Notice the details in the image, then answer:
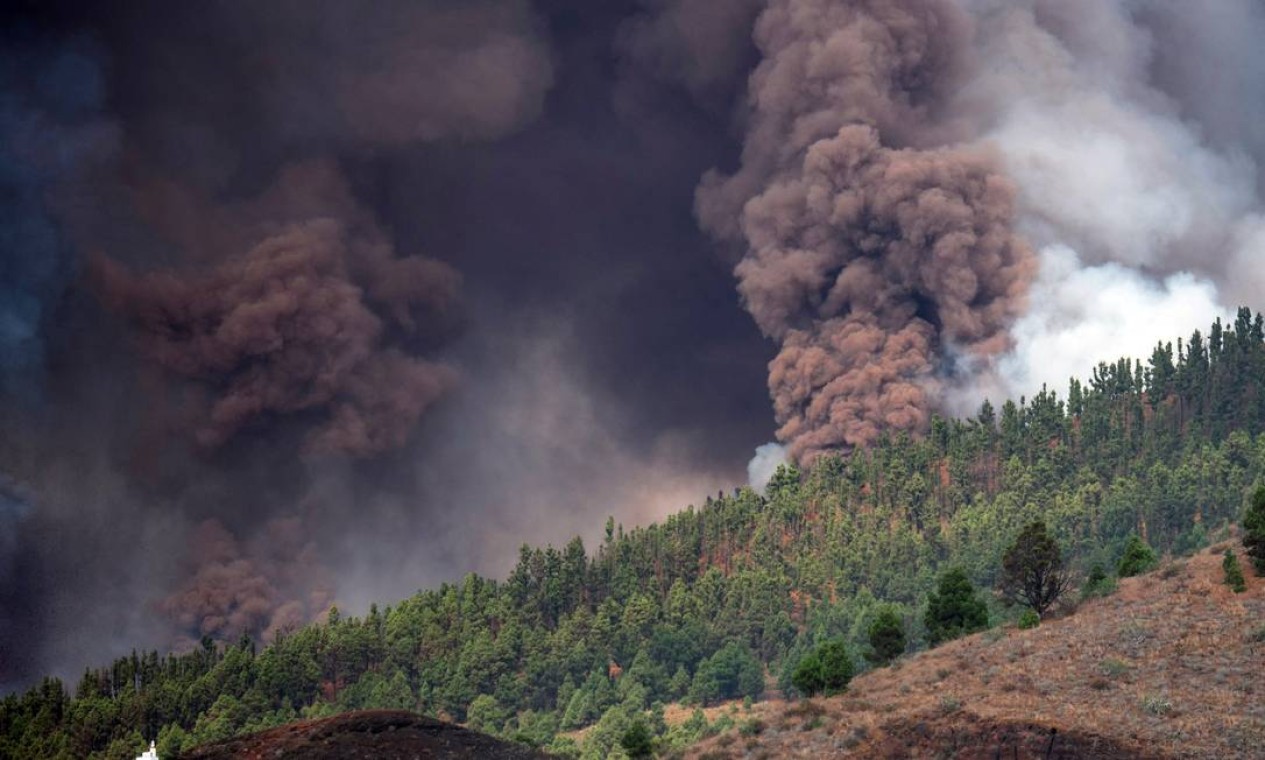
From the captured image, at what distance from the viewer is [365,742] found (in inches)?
2275

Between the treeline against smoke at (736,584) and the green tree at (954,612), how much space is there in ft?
97.3

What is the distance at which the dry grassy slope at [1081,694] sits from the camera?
150ft

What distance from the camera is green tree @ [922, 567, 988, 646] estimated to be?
80312 millimetres

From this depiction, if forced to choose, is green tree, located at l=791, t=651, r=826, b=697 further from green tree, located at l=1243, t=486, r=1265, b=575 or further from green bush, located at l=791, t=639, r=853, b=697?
green tree, located at l=1243, t=486, r=1265, b=575

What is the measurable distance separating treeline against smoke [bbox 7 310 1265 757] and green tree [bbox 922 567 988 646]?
97.3 feet

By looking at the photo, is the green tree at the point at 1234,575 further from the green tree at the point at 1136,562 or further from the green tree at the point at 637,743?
the green tree at the point at 637,743

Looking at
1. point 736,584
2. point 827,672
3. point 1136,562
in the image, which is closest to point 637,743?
point 827,672

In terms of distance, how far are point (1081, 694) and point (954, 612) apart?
29144mm

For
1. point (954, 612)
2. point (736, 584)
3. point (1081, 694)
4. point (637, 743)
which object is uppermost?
point (736, 584)

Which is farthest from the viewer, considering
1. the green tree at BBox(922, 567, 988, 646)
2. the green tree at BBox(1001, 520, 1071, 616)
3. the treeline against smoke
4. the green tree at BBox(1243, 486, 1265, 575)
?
the treeline against smoke

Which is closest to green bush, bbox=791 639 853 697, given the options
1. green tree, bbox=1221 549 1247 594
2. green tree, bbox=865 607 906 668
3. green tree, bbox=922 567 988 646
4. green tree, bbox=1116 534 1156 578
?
green tree, bbox=865 607 906 668

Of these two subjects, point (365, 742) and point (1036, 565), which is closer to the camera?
point (365, 742)

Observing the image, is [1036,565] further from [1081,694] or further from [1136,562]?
[1081,694]

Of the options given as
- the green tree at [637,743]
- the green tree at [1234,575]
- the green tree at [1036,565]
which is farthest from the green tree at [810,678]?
the green tree at [1234,575]
